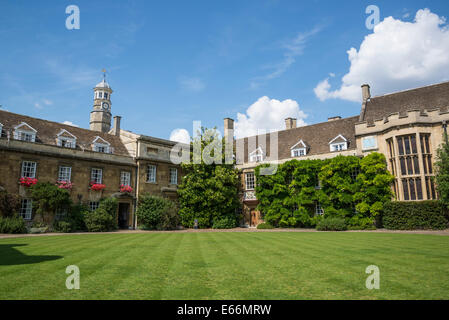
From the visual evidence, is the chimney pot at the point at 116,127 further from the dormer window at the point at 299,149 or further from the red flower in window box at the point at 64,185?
the dormer window at the point at 299,149

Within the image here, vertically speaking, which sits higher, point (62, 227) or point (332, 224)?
point (62, 227)

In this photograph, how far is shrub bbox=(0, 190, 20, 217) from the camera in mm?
20281

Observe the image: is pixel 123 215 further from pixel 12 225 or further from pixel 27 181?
pixel 12 225

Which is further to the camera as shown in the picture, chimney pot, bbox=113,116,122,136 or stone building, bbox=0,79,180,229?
chimney pot, bbox=113,116,122,136

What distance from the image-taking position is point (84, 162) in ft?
82.6

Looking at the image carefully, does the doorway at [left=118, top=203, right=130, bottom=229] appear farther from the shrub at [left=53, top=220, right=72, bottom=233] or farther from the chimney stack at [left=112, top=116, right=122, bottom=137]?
the chimney stack at [left=112, top=116, right=122, bottom=137]

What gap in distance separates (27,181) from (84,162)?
14.7 feet

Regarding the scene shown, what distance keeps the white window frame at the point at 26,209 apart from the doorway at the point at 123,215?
740 cm

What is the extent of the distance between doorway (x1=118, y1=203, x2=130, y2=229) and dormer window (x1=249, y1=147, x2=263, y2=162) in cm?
1423

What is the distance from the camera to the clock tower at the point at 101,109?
181 feet

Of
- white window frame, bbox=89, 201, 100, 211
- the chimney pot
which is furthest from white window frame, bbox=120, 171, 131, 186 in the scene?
the chimney pot

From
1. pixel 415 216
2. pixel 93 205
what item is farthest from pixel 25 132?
pixel 415 216
